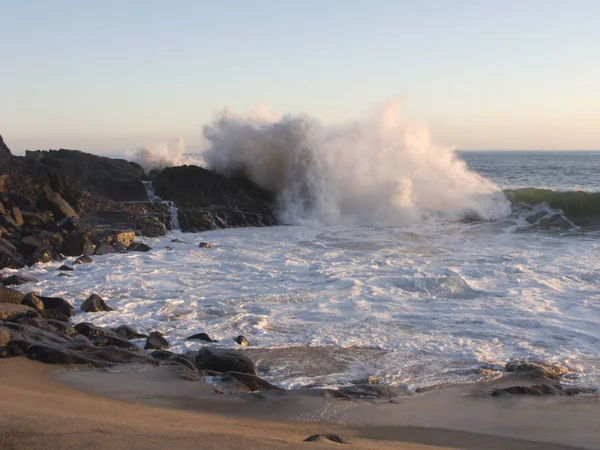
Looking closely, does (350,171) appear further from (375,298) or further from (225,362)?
(225,362)

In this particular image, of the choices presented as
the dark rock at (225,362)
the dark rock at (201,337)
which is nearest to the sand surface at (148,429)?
the dark rock at (225,362)

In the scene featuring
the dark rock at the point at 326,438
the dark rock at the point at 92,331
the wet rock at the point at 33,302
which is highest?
the dark rock at the point at 326,438

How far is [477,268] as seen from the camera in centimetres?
→ 1188

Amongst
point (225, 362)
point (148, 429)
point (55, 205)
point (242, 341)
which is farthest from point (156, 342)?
point (55, 205)

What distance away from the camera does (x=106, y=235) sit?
14.1m

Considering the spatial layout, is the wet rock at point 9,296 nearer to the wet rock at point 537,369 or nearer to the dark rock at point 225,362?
the dark rock at point 225,362

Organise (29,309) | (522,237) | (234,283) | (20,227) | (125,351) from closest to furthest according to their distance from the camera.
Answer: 1. (125,351)
2. (29,309)
3. (234,283)
4. (20,227)
5. (522,237)

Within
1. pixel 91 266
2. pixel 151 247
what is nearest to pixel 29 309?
pixel 91 266

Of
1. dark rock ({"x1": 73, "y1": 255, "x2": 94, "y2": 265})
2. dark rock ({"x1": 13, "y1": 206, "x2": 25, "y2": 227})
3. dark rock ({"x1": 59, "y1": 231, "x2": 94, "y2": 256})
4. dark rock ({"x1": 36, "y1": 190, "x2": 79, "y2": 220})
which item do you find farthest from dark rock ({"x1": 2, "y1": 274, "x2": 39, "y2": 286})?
dark rock ({"x1": 36, "y1": 190, "x2": 79, "y2": 220})

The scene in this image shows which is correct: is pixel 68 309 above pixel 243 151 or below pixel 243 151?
below

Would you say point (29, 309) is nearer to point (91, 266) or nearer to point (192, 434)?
point (91, 266)

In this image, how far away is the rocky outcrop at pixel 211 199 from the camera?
1753cm

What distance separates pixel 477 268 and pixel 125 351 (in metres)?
7.30

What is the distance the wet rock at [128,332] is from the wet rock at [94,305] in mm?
1083
